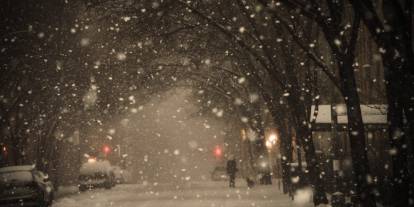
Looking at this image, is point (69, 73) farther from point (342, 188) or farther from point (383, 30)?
point (383, 30)

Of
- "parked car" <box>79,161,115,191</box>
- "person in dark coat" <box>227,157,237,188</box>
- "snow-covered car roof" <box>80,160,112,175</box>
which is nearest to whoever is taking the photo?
"person in dark coat" <box>227,157,237,188</box>

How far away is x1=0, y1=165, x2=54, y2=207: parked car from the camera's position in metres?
22.6

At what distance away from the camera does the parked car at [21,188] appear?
2262 cm

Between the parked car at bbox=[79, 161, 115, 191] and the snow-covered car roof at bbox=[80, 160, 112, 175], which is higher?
the snow-covered car roof at bbox=[80, 160, 112, 175]

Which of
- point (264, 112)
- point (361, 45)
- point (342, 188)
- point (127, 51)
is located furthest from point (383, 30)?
point (264, 112)

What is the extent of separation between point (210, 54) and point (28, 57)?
22.5 ft

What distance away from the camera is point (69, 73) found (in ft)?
97.5

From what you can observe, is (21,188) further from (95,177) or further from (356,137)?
(95,177)

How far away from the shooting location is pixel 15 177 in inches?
917

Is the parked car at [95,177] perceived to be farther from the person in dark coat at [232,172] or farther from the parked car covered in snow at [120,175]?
the person in dark coat at [232,172]

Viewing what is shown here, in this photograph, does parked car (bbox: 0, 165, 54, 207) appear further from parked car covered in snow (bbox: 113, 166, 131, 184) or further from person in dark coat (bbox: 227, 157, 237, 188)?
parked car covered in snow (bbox: 113, 166, 131, 184)

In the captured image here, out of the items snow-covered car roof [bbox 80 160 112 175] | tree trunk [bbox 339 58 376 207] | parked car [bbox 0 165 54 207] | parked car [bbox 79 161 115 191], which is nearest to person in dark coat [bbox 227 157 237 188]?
parked car [bbox 79 161 115 191]

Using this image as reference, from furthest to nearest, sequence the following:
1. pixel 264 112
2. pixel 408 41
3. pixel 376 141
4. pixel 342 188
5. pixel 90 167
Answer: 1. pixel 264 112
2. pixel 90 167
3. pixel 376 141
4. pixel 342 188
5. pixel 408 41

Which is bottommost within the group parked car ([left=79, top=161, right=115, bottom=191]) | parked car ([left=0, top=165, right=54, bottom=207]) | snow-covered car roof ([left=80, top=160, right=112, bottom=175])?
parked car ([left=0, top=165, right=54, bottom=207])
